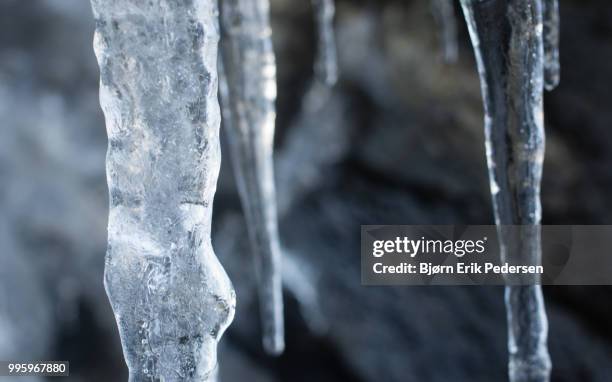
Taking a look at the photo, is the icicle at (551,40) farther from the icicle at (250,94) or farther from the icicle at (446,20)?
the icicle at (446,20)

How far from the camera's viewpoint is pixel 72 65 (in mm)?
2254

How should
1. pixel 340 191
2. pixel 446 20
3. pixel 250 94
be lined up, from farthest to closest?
1. pixel 340 191
2. pixel 446 20
3. pixel 250 94

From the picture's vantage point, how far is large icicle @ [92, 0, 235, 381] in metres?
0.45

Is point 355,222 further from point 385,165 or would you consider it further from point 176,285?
point 176,285

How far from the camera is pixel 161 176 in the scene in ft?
1.52

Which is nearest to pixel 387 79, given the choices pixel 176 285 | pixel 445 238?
pixel 445 238

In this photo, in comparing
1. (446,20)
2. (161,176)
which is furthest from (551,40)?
(446,20)

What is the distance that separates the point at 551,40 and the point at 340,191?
137 centimetres

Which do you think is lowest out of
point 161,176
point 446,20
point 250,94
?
point 161,176

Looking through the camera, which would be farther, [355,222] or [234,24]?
[355,222]

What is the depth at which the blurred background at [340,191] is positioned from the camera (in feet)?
5.42

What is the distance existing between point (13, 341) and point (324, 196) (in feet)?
Answer: 3.77

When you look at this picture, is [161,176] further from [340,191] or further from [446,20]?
[340,191]

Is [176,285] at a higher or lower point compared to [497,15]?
lower
